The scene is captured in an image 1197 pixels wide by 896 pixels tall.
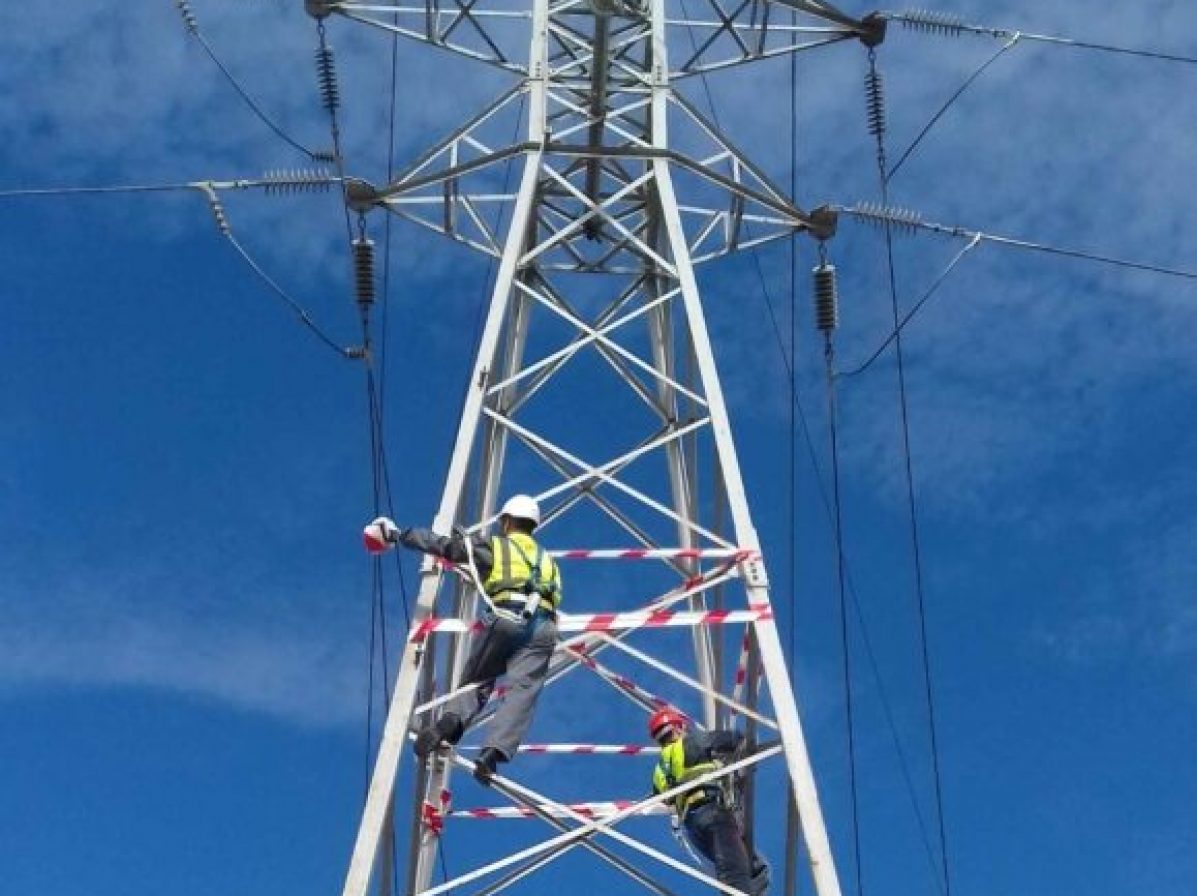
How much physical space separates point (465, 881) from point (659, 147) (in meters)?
5.73

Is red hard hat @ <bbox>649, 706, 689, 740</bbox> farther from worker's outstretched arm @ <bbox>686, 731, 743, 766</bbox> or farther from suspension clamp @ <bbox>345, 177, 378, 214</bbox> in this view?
suspension clamp @ <bbox>345, 177, 378, 214</bbox>

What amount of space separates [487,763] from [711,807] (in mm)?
1940

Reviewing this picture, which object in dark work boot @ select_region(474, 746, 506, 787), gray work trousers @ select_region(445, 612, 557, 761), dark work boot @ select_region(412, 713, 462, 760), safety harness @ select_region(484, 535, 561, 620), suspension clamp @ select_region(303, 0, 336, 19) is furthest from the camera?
suspension clamp @ select_region(303, 0, 336, 19)

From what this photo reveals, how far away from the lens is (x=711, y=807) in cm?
1413

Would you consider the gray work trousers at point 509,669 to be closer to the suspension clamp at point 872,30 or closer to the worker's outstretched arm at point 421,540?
the worker's outstretched arm at point 421,540

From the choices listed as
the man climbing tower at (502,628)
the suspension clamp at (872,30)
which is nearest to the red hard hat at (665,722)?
the man climbing tower at (502,628)

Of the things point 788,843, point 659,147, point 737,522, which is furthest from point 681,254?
point 788,843

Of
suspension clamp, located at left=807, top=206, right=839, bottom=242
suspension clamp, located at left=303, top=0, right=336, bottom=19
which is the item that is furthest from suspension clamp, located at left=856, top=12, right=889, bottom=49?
suspension clamp, located at left=303, top=0, right=336, bottom=19

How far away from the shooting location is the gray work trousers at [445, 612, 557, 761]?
13086 millimetres

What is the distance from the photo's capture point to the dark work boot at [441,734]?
1377cm

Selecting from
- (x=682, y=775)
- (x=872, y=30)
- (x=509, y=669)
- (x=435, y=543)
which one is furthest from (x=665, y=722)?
(x=872, y=30)

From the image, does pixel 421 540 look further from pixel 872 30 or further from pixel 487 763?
pixel 872 30

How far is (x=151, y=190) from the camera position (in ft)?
53.4

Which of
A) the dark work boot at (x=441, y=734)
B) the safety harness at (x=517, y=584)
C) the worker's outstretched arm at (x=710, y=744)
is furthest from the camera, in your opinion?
the worker's outstretched arm at (x=710, y=744)
